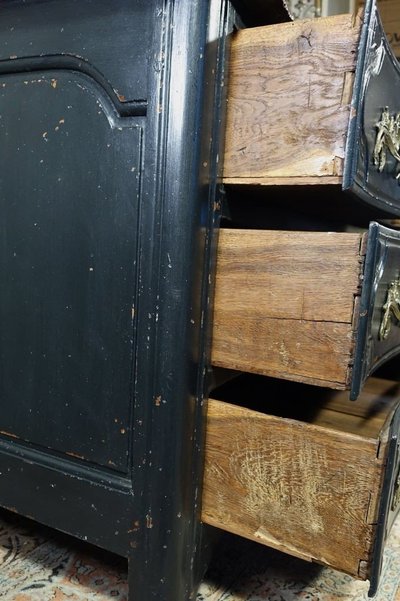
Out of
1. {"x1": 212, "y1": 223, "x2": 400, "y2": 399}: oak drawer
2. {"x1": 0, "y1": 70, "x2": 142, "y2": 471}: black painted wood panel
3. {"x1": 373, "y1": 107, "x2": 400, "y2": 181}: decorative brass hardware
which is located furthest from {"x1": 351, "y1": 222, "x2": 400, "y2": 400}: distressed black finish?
{"x1": 0, "y1": 70, "x2": 142, "y2": 471}: black painted wood panel

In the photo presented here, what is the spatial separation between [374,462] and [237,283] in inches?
10.6

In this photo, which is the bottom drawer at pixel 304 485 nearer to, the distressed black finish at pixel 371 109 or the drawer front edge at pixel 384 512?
the drawer front edge at pixel 384 512

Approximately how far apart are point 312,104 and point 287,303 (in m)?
0.24

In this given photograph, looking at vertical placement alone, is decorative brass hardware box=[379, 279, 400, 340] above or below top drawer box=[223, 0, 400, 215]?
below

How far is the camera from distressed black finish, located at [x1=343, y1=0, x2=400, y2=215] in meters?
0.56

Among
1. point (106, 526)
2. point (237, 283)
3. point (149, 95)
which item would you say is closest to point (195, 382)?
point (237, 283)

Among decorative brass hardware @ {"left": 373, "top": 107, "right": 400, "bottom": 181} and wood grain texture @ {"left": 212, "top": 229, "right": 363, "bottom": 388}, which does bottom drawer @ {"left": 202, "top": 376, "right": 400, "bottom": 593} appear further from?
decorative brass hardware @ {"left": 373, "top": 107, "right": 400, "bottom": 181}

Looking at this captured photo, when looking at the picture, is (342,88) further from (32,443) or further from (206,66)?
(32,443)

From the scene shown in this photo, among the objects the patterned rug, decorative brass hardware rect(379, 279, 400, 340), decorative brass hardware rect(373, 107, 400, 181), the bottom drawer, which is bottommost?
the patterned rug

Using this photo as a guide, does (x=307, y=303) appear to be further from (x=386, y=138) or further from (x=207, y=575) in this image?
(x=207, y=575)

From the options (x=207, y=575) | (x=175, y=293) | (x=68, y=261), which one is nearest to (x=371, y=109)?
→ (x=175, y=293)

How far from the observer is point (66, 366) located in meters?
0.71

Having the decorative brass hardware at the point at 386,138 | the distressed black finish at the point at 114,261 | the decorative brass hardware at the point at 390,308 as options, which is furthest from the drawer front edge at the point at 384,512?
the decorative brass hardware at the point at 386,138

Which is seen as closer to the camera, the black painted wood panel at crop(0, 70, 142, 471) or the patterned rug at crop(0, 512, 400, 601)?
the black painted wood panel at crop(0, 70, 142, 471)
